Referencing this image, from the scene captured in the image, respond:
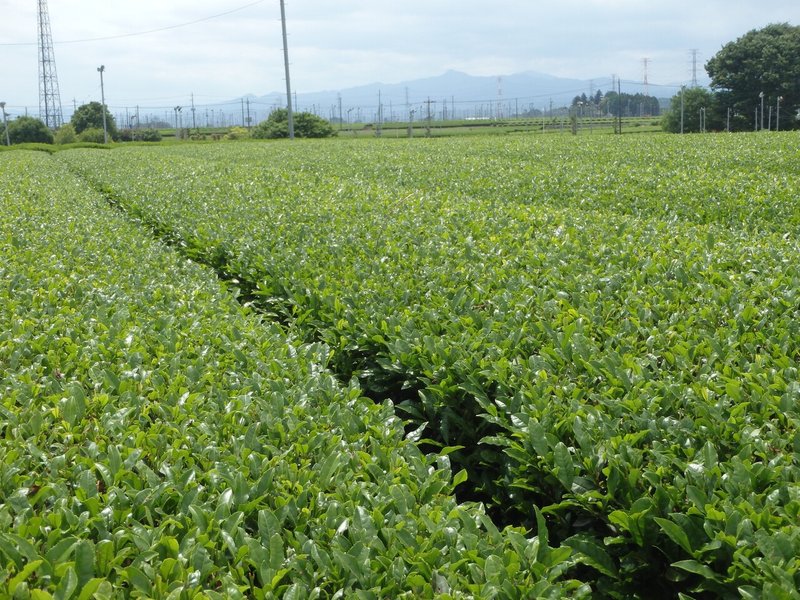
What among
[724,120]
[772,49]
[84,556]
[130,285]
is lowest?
[84,556]

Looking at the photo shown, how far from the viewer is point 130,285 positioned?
567cm

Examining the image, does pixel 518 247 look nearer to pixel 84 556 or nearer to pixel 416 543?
pixel 416 543

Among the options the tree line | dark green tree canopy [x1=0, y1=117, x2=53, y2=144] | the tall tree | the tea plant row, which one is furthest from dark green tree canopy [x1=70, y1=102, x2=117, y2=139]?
the tea plant row

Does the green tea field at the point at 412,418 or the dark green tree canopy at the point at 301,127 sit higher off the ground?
the dark green tree canopy at the point at 301,127

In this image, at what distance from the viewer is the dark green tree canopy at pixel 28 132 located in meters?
72.9

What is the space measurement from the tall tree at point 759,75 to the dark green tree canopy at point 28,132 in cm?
6368

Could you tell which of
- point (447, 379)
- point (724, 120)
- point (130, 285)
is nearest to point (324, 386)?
point (447, 379)

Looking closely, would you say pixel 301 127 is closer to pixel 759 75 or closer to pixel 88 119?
pixel 88 119

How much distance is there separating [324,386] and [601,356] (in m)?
1.43

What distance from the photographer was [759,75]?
6172cm

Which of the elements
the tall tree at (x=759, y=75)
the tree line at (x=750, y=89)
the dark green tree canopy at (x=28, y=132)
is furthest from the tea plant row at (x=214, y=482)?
the dark green tree canopy at (x=28, y=132)

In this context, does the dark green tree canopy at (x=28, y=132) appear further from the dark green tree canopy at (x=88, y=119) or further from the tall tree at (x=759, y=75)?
the tall tree at (x=759, y=75)

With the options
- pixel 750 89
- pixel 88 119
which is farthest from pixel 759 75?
pixel 88 119

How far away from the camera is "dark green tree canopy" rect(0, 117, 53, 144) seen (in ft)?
239
